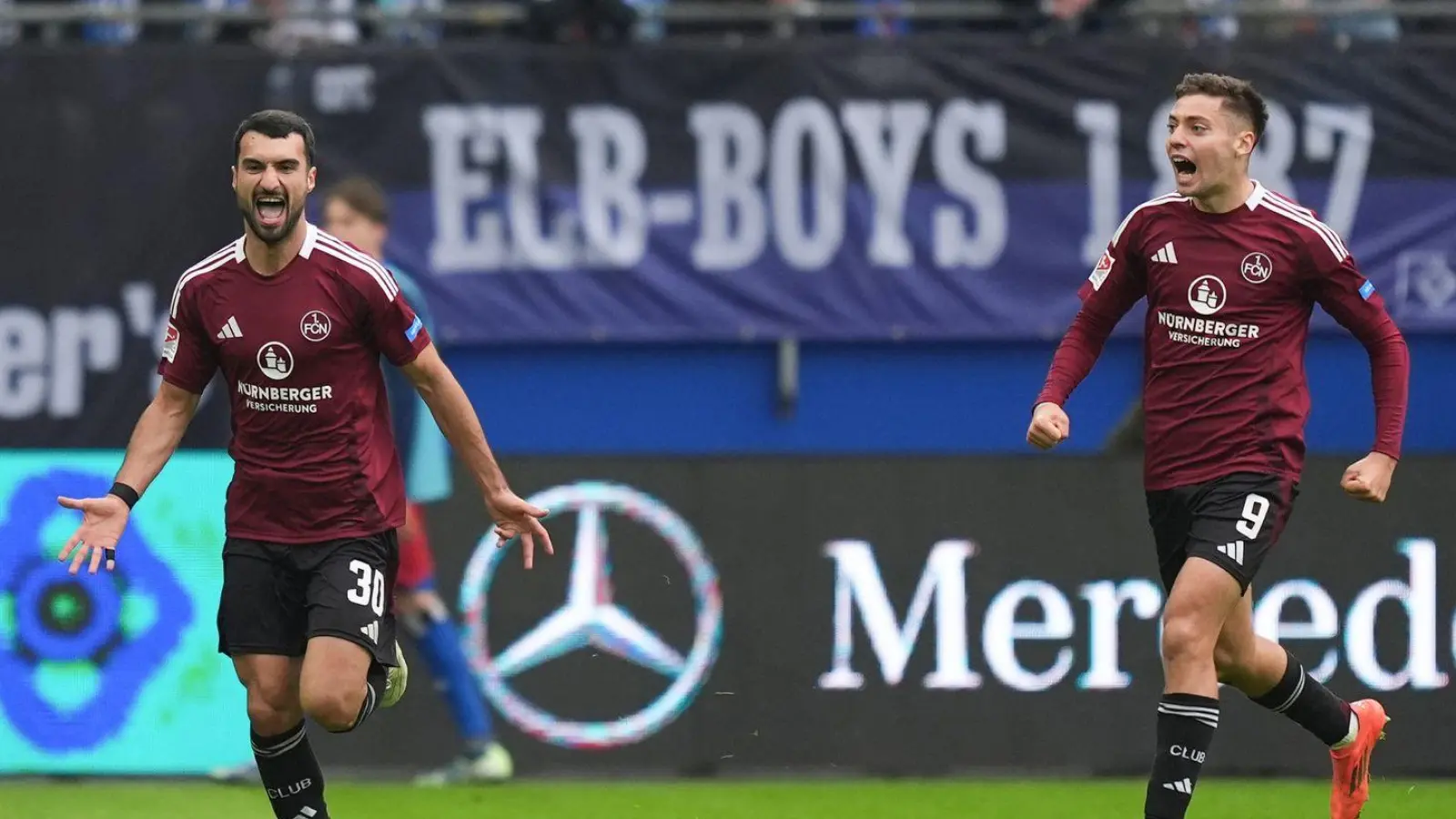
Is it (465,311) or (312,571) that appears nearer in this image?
(312,571)

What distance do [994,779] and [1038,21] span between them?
189 inches

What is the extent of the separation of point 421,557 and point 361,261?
7.14 ft

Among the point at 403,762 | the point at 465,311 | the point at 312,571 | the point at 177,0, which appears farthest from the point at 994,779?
the point at 177,0

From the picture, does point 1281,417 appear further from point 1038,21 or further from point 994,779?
point 1038,21

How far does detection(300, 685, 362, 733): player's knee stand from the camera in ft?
19.9

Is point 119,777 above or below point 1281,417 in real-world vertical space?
Result: below

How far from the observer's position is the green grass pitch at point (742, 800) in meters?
7.77

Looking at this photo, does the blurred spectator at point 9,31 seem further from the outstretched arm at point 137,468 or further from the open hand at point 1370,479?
the open hand at point 1370,479

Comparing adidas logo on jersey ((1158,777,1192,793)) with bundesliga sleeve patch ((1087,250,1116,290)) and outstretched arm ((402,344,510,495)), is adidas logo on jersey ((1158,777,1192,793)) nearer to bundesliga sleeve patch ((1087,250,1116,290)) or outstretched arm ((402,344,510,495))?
bundesliga sleeve patch ((1087,250,1116,290))

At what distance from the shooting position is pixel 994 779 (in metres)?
8.48

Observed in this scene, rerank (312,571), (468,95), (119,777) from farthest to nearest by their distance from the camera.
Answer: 1. (468,95)
2. (119,777)
3. (312,571)

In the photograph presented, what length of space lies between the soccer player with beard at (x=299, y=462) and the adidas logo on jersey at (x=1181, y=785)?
1.86 meters

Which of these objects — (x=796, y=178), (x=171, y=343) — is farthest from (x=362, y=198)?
(x=796, y=178)

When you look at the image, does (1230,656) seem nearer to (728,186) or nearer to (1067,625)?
(1067,625)
